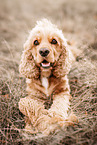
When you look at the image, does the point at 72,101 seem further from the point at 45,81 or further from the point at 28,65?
the point at 28,65

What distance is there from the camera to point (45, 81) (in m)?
2.56

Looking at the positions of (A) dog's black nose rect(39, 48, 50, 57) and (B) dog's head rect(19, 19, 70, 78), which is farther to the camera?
(B) dog's head rect(19, 19, 70, 78)

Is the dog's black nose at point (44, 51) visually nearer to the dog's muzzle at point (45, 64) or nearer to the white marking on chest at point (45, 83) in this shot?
the dog's muzzle at point (45, 64)

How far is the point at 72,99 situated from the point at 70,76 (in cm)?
93

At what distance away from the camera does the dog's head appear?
2227 millimetres

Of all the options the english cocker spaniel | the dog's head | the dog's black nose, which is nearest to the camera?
the english cocker spaniel

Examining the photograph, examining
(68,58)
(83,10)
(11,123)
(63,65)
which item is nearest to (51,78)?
(63,65)

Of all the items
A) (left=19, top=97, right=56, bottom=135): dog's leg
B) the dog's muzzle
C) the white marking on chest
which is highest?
the dog's muzzle

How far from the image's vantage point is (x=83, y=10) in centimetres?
820

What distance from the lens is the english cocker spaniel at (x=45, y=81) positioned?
198 cm

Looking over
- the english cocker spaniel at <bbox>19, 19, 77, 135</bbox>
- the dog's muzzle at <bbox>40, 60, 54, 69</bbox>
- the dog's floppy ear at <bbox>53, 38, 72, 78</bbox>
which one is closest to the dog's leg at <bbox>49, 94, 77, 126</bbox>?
the english cocker spaniel at <bbox>19, 19, 77, 135</bbox>

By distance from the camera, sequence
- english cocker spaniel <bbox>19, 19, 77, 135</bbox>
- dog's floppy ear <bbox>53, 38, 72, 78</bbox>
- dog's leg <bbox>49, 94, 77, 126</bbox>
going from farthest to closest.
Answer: dog's floppy ear <bbox>53, 38, 72, 78</bbox>, english cocker spaniel <bbox>19, 19, 77, 135</bbox>, dog's leg <bbox>49, 94, 77, 126</bbox>

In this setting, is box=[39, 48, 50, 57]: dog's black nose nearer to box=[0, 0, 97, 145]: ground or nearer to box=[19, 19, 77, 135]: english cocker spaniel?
box=[19, 19, 77, 135]: english cocker spaniel

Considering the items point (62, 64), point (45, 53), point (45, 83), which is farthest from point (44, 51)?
point (45, 83)
